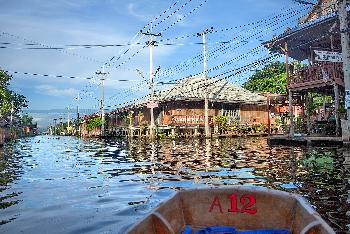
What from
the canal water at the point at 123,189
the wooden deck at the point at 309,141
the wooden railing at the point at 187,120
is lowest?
the canal water at the point at 123,189

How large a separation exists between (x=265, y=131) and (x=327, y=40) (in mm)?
18572

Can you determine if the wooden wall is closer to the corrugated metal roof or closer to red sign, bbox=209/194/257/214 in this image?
the corrugated metal roof

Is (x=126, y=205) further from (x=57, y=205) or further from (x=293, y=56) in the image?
(x=293, y=56)

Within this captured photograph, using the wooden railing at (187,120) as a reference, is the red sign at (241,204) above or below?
below

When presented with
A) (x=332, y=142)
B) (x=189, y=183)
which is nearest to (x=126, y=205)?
(x=189, y=183)

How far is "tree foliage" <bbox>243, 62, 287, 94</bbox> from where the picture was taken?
1961 inches

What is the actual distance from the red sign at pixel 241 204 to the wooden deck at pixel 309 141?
14.8 meters

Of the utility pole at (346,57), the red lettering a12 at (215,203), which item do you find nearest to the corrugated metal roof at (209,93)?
the utility pole at (346,57)

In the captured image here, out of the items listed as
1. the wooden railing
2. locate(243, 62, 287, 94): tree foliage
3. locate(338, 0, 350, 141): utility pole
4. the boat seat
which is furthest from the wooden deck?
locate(243, 62, 287, 94): tree foliage

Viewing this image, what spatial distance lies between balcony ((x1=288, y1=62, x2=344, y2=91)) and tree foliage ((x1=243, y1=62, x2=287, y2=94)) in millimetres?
27951

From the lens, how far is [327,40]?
22406 millimetres

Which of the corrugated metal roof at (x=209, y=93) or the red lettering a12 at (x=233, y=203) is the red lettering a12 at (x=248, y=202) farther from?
the corrugated metal roof at (x=209, y=93)

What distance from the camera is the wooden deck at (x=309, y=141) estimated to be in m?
17.1

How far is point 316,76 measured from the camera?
19766 millimetres
